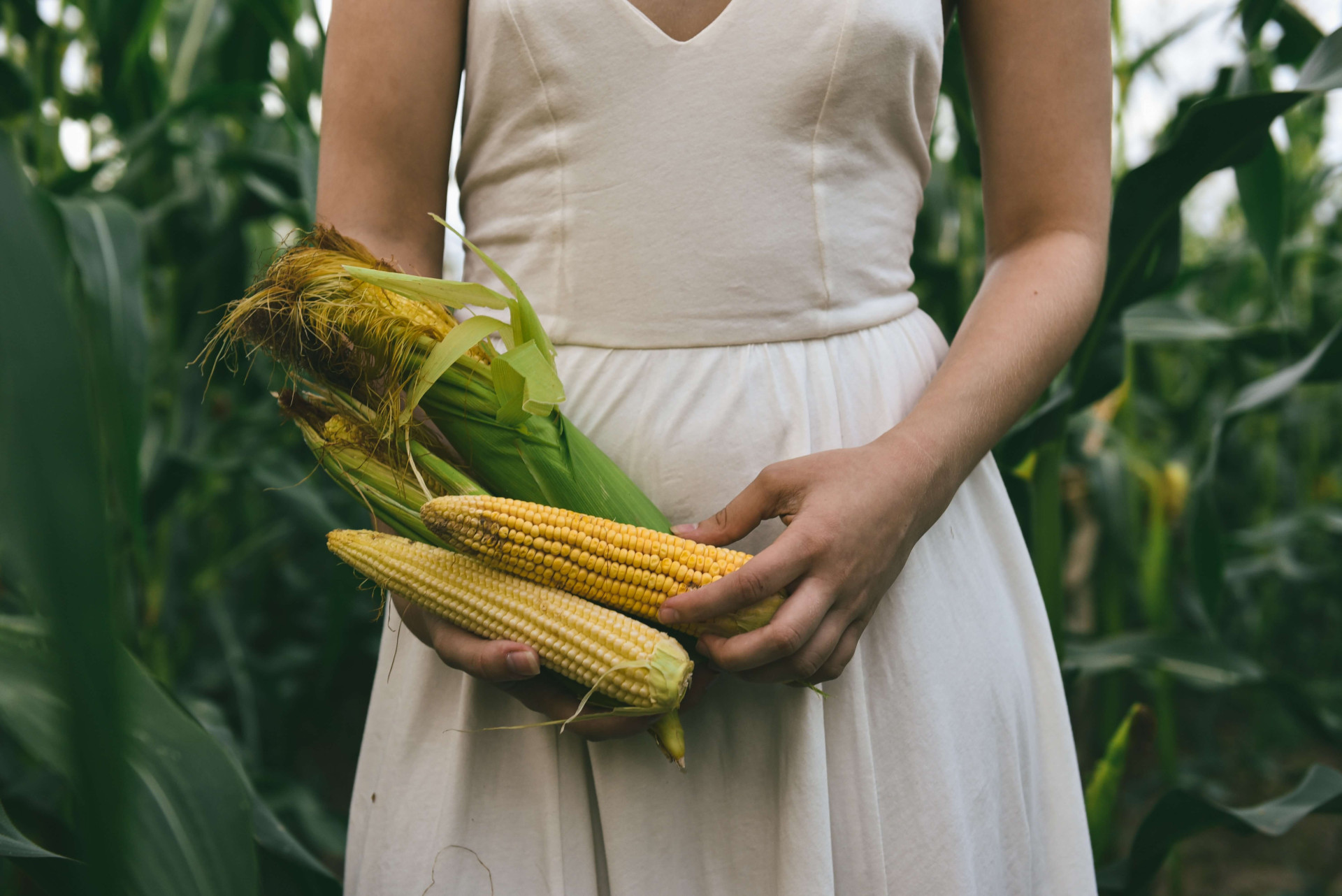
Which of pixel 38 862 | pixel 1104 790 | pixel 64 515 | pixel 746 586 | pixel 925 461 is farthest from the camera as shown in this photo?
pixel 1104 790

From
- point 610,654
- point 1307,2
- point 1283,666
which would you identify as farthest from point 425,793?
point 1283,666

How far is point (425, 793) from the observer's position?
662 mm

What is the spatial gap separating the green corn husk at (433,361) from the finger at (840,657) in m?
0.14

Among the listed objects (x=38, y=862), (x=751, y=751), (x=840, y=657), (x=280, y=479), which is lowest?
(x=280, y=479)

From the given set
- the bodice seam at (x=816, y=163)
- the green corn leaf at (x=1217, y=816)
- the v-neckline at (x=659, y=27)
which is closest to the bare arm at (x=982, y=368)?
the bodice seam at (x=816, y=163)

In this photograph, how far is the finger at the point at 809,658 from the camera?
521mm

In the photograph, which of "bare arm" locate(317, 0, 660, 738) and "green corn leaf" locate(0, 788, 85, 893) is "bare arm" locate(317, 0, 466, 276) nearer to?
"bare arm" locate(317, 0, 660, 738)

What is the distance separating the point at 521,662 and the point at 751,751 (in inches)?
8.1

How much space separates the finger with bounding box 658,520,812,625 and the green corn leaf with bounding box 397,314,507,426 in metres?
0.20

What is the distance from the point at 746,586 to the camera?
0.49 m

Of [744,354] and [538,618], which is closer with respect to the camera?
[538,618]

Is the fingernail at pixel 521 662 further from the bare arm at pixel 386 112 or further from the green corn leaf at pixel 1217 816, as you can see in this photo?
the green corn leaf at pixel 1217 816

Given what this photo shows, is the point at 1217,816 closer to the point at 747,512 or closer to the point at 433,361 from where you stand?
the point at 747,512

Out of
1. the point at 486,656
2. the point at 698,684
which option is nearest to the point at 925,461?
the point at 698,684
